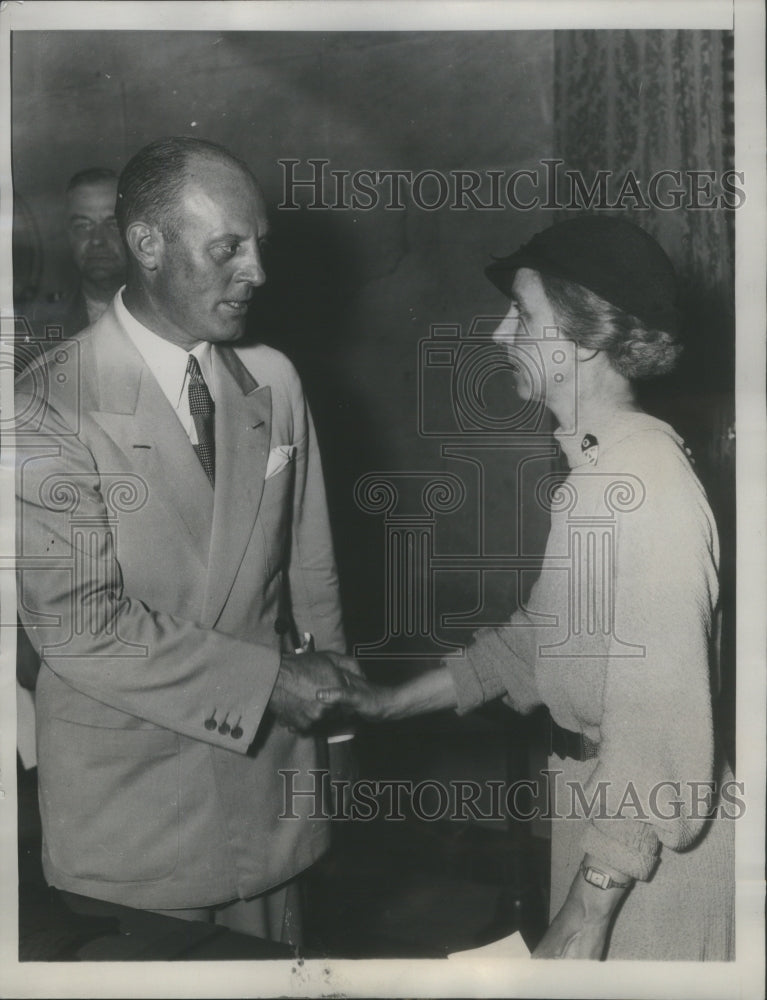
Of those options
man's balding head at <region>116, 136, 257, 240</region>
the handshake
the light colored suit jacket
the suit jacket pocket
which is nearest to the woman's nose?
the light colored suit jacket

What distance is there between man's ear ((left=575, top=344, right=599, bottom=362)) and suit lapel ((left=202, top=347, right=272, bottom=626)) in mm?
467

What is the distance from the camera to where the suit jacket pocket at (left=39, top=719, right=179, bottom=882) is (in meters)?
1.52

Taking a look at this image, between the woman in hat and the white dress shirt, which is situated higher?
the white dress shirt

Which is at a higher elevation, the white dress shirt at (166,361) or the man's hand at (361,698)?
the white dress shirt at (166,361)

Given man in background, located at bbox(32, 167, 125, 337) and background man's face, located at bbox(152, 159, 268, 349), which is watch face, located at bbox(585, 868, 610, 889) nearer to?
background man's face, located at bbox(152, 159, 268, 349)

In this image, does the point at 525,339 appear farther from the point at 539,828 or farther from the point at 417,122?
the point at 539,828

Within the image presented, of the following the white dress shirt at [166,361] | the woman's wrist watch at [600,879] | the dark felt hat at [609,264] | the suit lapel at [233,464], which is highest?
the dark felt hat at [609,264]

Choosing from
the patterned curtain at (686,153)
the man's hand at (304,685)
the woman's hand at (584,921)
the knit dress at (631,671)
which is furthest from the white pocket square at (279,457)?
the woman's hand at (584,921)

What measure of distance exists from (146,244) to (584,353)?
2.19ft

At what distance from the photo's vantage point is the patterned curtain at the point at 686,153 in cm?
158

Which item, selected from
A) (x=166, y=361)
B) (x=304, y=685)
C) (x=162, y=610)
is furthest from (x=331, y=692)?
(x=166, y=361)

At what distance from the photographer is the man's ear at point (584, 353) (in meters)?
1.55

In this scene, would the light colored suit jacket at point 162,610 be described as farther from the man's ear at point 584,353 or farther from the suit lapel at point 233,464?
the man's ear at point 584,353

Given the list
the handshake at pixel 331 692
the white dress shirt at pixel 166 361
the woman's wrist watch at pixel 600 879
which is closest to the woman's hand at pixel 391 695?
the handshake at pixel 331 692
